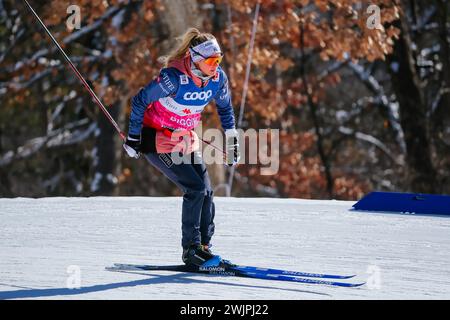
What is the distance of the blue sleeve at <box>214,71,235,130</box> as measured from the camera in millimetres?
8914

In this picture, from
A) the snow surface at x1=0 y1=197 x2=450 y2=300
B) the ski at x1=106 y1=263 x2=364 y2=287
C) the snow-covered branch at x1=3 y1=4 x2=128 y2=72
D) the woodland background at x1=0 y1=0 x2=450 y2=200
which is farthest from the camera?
the snow-covered branch at x1=3 y1=4 x2=128 y2=72

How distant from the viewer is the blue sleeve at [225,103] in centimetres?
891

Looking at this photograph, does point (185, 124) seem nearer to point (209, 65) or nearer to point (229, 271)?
point (209, 65)

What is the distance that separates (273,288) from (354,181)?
81.3 ft

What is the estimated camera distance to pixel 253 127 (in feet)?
96.5

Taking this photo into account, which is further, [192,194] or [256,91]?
[256,91]

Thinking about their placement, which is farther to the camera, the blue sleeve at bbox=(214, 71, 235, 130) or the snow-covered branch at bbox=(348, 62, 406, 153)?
the snow-covered branch at bbox=(348, 62, 406, 153)

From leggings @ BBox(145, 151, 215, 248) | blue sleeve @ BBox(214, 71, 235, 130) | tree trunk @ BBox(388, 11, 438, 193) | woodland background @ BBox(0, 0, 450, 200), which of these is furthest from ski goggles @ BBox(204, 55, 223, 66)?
tree trunk @ BBox(388, 11, 438, 193)

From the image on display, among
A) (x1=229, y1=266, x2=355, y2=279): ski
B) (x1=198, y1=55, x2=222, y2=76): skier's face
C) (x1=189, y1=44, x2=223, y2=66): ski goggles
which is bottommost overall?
(x1=229, y1=266, x2=355, y2=279): ski

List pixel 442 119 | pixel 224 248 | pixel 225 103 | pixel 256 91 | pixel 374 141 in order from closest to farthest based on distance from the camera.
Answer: pixel 225 103
pixel 224 248
pixel 256 91
pixel 442 119
pixel 374 141

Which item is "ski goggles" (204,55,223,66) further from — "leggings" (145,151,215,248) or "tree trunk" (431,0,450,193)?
"tree trunk" (431,0,450,193)

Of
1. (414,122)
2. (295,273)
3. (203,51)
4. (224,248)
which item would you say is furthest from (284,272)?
(414,122)

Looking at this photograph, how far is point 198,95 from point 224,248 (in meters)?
1.70

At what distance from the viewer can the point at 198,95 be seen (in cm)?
867
